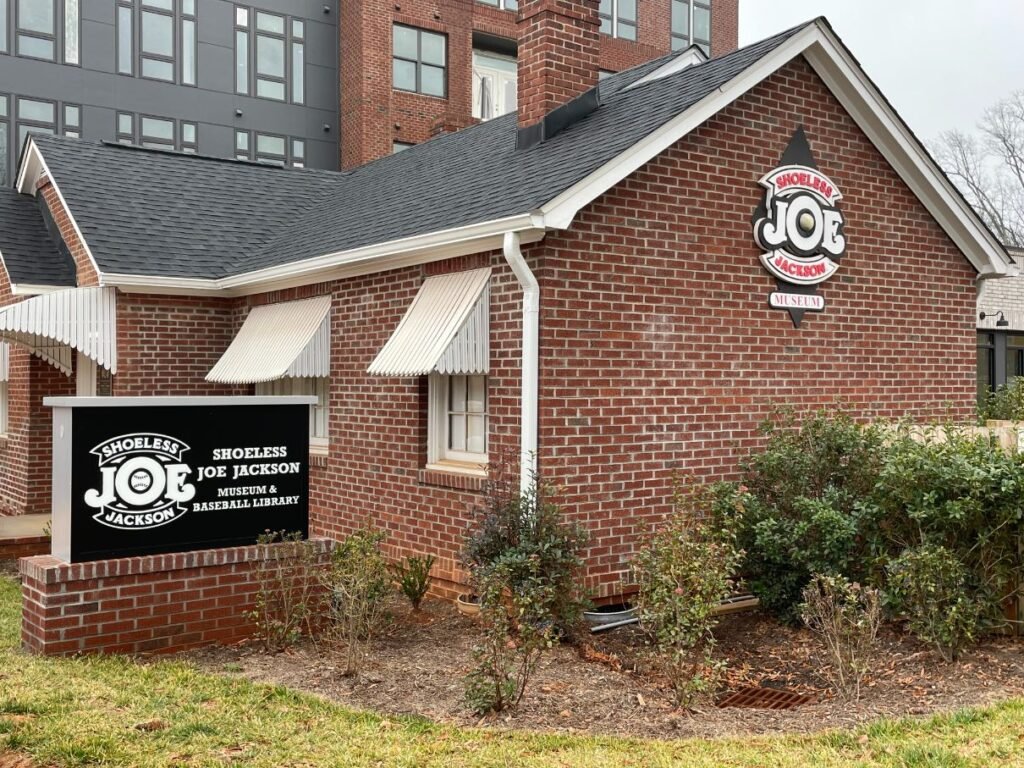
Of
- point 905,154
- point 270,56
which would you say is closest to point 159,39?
point 270,56

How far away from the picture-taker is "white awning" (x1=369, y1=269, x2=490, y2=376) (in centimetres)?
895

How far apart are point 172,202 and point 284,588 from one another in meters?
9.25

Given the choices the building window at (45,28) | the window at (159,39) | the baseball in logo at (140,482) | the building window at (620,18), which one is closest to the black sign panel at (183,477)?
the baseball in logo at (140,482)

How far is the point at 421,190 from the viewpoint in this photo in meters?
12.2

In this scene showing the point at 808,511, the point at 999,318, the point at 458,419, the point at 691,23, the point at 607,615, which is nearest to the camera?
the point at 808,511

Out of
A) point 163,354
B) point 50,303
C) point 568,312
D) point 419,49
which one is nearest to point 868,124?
point 568,312

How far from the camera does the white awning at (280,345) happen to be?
11.3m

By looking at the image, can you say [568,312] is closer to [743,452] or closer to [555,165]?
[555,165]

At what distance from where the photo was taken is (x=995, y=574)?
24.6 feet

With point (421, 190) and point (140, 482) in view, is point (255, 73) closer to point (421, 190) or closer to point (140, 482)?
point (421, 190)

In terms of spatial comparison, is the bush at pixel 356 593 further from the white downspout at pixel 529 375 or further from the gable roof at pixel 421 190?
the gable roof at pixel 421 190

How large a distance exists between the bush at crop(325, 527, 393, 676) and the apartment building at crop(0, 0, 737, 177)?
76.2ft

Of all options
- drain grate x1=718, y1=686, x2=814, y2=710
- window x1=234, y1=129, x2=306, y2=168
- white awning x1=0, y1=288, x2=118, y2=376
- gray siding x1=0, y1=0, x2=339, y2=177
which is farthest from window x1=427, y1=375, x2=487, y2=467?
window x1=234, y1=129, x2=306, y2=168

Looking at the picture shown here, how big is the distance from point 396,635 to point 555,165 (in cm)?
433
